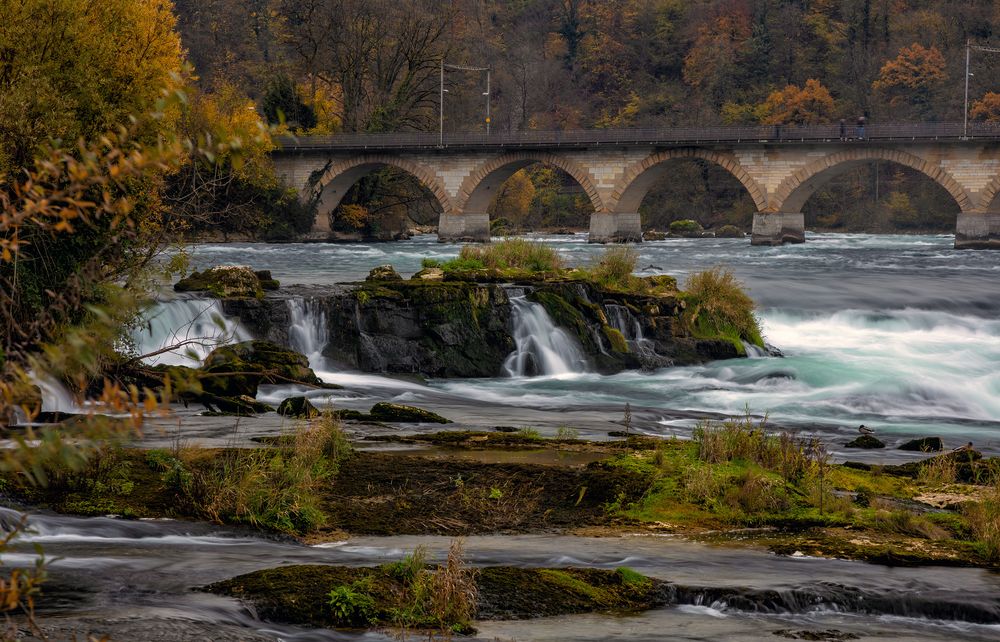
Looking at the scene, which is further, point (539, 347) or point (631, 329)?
point (631, 329)

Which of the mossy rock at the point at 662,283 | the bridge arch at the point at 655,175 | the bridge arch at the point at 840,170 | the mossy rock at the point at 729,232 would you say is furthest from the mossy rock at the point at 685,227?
the mossy rock at the point at 662,283

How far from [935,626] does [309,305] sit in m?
16.1

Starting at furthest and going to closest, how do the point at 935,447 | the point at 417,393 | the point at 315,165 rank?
1. the point at 315,165
2. the point at 417,393
3. the point at 935,447

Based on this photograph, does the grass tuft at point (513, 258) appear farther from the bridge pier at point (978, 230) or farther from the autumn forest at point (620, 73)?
the autumn forest at point (620, 73)

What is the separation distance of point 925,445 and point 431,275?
39.5ft

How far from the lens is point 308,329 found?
2208cm

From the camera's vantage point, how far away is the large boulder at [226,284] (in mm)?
22439

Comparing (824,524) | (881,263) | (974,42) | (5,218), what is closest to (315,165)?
(881,263)

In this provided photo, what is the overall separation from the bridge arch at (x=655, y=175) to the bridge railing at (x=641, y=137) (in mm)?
992

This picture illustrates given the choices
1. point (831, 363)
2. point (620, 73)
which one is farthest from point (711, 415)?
point (620, 73)

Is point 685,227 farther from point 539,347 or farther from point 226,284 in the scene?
point 226,284

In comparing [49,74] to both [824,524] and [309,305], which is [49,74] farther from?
[824,524]

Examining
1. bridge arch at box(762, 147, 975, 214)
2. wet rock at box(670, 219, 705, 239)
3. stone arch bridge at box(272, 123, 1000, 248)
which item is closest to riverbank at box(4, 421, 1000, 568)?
stone arch bridge at box(272, 123, 1000, 248)

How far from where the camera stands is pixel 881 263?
4653 centimetres
